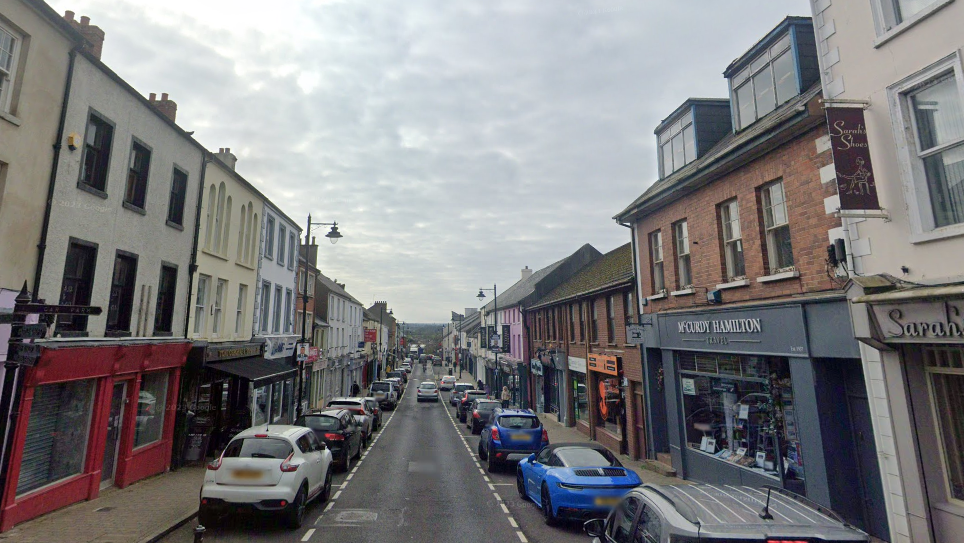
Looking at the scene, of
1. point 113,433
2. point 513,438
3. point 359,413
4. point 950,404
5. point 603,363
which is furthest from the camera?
point 359,413

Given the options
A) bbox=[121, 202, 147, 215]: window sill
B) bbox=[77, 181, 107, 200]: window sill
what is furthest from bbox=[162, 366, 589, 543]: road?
bbox=[121, 202, 147, 215]: window sill

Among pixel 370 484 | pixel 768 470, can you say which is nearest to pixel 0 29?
pixel 370 484

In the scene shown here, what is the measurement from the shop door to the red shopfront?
24 mm

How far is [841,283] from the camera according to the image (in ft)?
27.6

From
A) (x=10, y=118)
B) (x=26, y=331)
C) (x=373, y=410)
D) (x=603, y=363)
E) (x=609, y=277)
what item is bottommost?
(x=373, y=410)

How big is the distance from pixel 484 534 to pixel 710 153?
11.4 m

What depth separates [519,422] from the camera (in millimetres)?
15719

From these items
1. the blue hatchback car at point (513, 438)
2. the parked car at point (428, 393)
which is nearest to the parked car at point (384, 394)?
the parked car at point (428, 393)

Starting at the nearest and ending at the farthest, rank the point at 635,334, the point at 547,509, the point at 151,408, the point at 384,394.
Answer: the point at 547,509 → the point at 151,408 → the point at 635,334 → the point at 384,394

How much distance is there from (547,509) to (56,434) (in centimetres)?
1006

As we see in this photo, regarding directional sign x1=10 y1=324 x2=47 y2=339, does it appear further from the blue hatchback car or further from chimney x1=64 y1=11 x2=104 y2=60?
the blue hatchback car

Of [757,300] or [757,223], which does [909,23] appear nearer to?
[757,223]

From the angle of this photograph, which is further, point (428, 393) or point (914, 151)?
point (428, 393)

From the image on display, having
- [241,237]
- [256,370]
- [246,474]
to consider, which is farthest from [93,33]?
[246,474]
